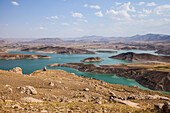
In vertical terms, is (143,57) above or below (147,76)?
above

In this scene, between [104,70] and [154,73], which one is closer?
[154,73]

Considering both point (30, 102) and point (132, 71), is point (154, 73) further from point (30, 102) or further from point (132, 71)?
point (30, 102)

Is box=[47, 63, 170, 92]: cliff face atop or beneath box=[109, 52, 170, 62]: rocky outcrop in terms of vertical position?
beneath

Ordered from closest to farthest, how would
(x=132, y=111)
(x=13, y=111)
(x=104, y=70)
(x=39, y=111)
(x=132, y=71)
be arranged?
(x=13, y=111), (x=39, y=111), (x=132, y=111), (x=132, y=71), (x=104, y=70)

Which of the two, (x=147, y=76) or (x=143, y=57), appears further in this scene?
(x=143, y=57)

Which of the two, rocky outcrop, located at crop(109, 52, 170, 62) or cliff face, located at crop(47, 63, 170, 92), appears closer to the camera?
cliff face, located at crop(47, 63, 170, 92)

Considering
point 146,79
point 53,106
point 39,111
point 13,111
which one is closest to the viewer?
point 13,111

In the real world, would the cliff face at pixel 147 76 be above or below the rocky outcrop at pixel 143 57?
below

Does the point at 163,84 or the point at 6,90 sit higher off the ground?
the point at 6,90

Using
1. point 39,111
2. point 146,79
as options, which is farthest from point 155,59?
point 39,111

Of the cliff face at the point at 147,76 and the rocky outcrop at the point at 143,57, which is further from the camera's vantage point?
the rocky outcrop at the point at 143,57

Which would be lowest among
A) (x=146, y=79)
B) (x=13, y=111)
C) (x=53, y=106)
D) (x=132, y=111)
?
(x=146, y=79)
